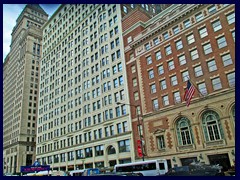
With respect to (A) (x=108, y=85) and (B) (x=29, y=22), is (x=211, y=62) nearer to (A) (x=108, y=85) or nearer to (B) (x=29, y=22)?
(A) (x=108, y=85)

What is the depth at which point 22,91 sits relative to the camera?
99938mm

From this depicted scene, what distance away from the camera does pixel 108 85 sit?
2152 inches

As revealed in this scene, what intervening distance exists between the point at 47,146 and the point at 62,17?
4436 cm

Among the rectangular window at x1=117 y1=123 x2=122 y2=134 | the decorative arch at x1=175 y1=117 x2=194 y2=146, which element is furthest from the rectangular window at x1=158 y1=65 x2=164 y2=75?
the rectangular window at x1=117 y1=123 x2=122 y2=134

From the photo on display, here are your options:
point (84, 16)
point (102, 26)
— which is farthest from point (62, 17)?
point (102, 26)

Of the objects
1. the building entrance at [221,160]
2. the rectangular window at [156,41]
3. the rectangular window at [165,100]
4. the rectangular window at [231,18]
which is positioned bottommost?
the building entrance at [221,160]

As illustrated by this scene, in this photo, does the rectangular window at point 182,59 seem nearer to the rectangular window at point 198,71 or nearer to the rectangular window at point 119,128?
the rectangular window at point 198,71

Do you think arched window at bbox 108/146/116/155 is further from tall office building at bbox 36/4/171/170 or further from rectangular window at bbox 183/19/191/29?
rectangular window at bbox 183/19/191/29

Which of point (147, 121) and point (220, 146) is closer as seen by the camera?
point (220, 146)

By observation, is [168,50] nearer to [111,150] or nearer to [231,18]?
[231,18]

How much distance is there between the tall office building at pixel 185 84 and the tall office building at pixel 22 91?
6247 centimetres

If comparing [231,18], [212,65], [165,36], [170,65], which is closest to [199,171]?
[212,65]

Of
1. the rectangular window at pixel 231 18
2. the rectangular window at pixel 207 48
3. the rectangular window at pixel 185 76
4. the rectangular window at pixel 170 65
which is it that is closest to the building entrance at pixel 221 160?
the rectangular window at pixel 185 76

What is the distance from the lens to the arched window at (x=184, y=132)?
122 ft
